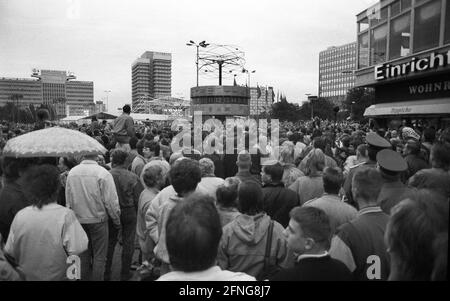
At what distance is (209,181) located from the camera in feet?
→ 16.0

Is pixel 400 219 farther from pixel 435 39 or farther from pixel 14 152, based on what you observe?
pixel 435 39

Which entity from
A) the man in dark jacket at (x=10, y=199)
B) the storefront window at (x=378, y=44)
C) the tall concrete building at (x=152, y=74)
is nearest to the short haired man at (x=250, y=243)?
the man in dark jacket at (x=10, y=199)

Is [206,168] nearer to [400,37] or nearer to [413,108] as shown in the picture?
[413,108]

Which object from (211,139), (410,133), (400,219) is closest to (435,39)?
(410,133)

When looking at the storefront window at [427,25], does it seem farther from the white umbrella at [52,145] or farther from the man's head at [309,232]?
the man's head at [309,232]

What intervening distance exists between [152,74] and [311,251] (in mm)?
147682

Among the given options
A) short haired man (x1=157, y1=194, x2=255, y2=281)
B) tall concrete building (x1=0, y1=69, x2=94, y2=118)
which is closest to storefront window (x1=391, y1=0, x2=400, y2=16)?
short haired man (x1=157, y1=194, x2=255, y2=281)

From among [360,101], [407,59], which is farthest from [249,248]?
[360,101]

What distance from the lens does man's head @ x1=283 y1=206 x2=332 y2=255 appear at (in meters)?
2.28

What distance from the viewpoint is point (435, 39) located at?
20250mm

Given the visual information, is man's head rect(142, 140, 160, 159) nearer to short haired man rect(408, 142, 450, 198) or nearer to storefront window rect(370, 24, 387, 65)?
short haired man rect(408, 142, 450, 198)

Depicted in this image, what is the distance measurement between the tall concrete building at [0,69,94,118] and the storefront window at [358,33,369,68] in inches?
2544

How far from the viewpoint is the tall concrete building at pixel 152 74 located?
141125 millimetres

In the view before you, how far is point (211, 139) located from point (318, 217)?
5.94m
